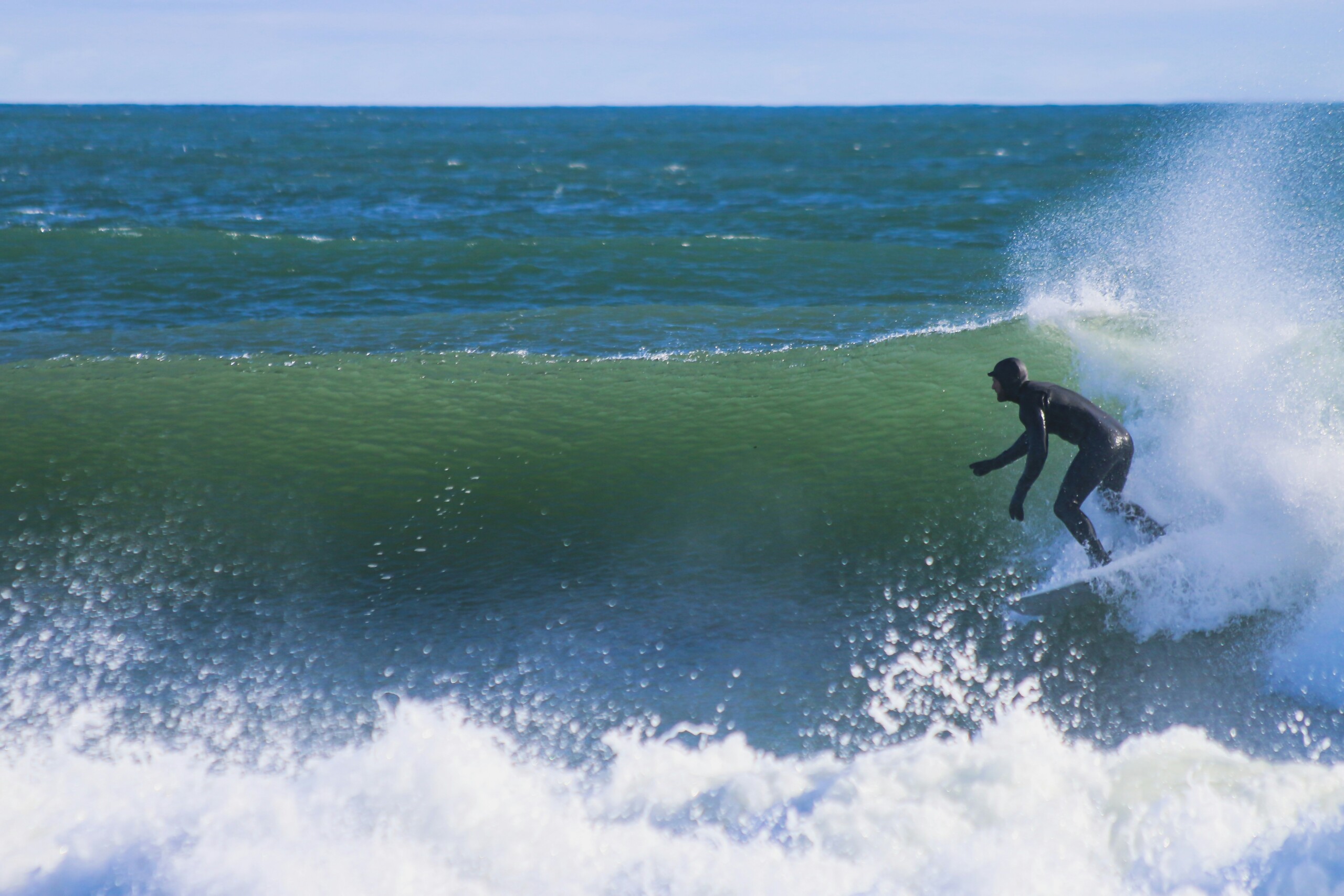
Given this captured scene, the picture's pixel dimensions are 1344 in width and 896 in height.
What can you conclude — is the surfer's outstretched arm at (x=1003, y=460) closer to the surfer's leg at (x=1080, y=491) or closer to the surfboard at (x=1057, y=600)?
the surfer's leg at (x=1080, y=491)

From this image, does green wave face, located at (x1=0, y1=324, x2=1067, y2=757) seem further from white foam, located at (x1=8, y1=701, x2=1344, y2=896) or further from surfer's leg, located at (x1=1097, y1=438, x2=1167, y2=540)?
surfer's leg, located at (x1=1097, y1=438, x2=1167, y2=540)

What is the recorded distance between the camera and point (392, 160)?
5962 centimetres

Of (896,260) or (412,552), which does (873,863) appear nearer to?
(412,552)

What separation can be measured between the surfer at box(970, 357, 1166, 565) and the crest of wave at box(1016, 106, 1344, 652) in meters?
0.58

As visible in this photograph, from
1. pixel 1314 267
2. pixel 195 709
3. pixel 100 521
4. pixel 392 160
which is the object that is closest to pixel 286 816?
pixel 195 709

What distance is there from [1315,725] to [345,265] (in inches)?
836

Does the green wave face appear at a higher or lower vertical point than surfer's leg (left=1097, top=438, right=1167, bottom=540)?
lower

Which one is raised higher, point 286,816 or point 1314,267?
point 1314,267

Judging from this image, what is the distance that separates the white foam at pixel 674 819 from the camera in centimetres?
529

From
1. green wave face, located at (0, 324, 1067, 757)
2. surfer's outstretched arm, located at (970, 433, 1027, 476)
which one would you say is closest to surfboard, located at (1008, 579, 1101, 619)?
green wave face, located at (0, 324, 1067, 757)

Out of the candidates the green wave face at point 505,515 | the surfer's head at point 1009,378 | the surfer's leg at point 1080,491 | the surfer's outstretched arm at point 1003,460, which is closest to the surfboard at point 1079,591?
the surfer's leg at point 1080,491

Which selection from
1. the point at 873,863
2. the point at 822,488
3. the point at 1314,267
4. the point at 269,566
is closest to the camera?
the point at 873,863

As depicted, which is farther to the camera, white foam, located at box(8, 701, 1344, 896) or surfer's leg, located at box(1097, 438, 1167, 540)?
surfer's leg, located at box(1097, 438, 1167, 540)

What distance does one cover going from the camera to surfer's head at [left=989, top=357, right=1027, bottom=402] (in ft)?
23.9
